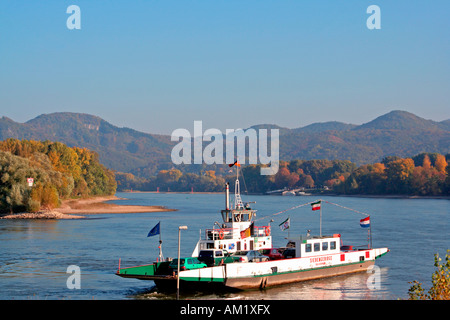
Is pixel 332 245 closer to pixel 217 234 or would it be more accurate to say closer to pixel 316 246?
pixel 316 246

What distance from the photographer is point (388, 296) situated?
42719 mm

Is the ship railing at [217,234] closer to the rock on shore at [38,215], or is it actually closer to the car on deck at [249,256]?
the car on deck at [249,256]

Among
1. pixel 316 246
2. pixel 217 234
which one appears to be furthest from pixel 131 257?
pixel 316 246

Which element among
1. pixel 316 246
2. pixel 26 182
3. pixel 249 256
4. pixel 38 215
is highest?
pixel 26 182

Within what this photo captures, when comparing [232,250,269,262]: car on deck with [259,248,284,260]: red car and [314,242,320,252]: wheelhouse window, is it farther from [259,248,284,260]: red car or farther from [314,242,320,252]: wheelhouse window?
[314,242,320,252]: wheelhouse window

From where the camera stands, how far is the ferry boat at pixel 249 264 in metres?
41.5

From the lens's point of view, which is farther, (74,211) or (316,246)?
(74,211)

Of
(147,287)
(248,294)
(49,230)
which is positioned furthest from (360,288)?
(49,230)

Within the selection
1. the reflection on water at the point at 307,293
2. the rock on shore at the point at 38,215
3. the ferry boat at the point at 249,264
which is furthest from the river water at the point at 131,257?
the rock on shore at the point at 38,215

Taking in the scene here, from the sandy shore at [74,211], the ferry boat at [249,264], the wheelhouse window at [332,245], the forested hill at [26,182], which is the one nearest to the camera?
the ferry boat at [249,264]

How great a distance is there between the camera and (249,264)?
43344mm
